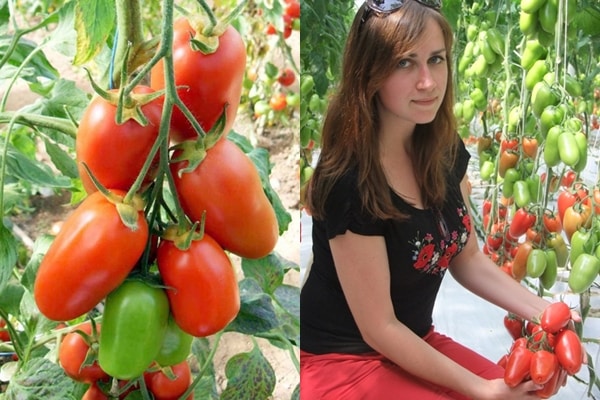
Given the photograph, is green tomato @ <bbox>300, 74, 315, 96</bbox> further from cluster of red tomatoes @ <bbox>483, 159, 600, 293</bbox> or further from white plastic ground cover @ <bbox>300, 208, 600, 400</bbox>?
cluster of red tomatoes @ <bbox>483, 159, 600, 293</bbox>

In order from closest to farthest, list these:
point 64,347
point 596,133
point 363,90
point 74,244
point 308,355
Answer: point 74,244 < point 64,347 < point 363,90 < point 308,355 < point 596,133

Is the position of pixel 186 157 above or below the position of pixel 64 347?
above

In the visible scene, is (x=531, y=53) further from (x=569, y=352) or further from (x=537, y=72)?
(x=569, y=352)

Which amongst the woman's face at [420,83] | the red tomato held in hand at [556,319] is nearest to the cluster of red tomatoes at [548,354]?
the red tomato held in hand at [556,319]

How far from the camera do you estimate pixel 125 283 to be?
36 cm

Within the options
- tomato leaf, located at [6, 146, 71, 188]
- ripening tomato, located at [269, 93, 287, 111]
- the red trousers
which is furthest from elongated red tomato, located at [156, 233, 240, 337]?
ripening tomato, located at [269, 93, 287, 111]

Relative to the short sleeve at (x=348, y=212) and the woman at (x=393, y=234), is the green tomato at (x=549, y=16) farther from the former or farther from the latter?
the short sleeve at (x=348, y=212)

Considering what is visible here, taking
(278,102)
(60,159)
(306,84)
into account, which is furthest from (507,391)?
(278,102)

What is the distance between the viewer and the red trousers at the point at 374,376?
0.64m

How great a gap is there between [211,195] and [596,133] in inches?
28.0

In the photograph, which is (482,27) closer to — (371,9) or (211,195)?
(371,9)

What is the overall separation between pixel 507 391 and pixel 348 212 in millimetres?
217

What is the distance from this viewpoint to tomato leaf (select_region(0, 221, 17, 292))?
481 mm

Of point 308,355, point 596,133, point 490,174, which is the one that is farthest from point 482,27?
point 308,355
